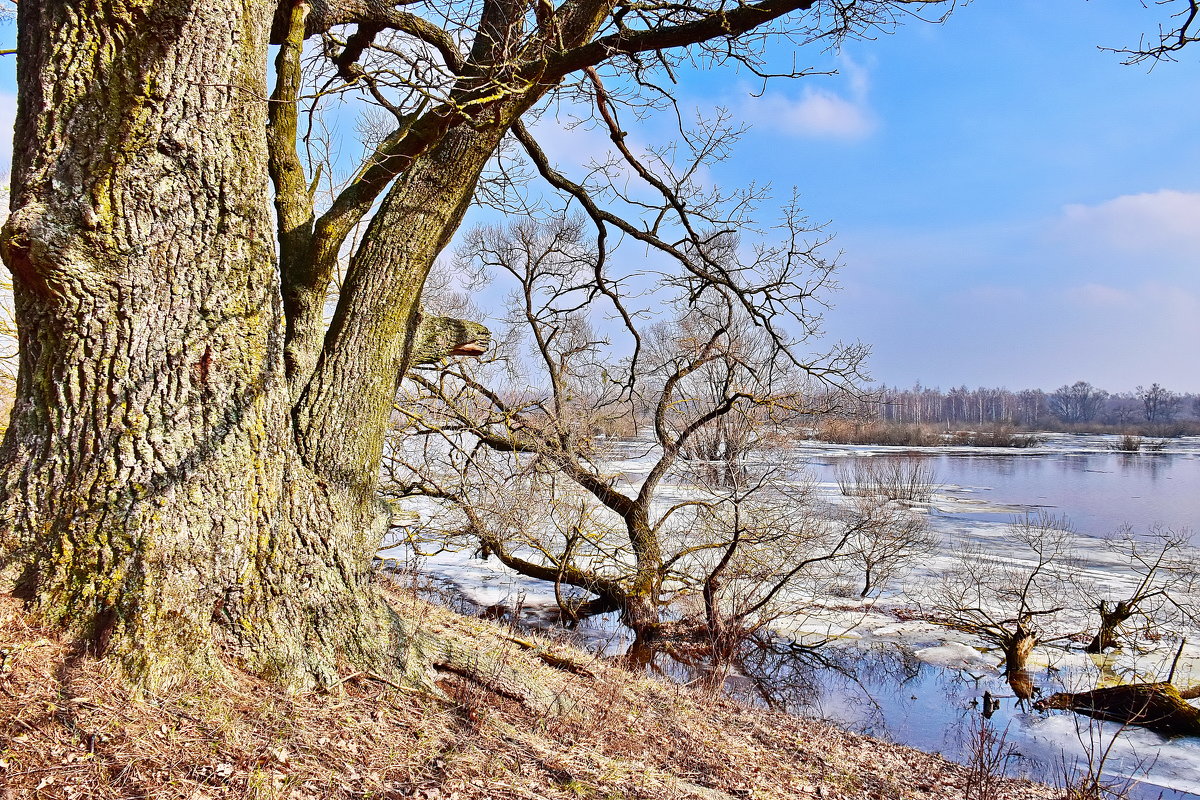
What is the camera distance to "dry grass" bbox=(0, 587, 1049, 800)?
215 centimetres

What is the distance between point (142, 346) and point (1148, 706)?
984 centimetres

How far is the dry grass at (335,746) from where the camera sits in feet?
7.06

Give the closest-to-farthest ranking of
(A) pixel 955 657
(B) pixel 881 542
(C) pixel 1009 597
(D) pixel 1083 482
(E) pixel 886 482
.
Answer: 1. (A) pixel 955 657
2. (C) pixel 1009 597
3. (B) pixel 881 542
4. (E) pixel 886 482
5. (D) pixel 1083 482

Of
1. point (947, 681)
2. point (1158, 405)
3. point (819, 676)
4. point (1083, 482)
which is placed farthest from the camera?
point (1158, 405)

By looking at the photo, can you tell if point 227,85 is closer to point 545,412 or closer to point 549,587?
point 545,412

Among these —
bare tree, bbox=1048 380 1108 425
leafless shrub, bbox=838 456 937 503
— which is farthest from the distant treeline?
leafless shrub, bbox=838 456 937 503

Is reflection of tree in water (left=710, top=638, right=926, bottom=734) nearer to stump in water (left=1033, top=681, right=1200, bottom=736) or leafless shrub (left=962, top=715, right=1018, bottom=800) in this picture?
leafless shrub (left=962, top=715, right=1018, bottom=800)

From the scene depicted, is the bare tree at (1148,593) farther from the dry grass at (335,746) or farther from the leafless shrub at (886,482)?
the dry grass at (335,746)

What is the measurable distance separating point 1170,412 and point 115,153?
405ft

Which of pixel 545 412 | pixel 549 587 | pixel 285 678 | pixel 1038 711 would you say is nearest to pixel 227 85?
pixel 285 678

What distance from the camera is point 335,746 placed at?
2.62 m

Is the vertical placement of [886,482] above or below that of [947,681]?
above

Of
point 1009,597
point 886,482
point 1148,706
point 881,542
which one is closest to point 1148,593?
point 1009,597

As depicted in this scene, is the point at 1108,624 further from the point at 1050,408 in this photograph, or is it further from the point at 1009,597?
the point at 1050,408
